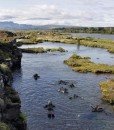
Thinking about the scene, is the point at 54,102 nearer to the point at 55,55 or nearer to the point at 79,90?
the point at 79,90

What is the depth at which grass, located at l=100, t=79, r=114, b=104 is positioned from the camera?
9143 cm

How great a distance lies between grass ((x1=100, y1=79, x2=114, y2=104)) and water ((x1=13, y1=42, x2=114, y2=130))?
166 cm

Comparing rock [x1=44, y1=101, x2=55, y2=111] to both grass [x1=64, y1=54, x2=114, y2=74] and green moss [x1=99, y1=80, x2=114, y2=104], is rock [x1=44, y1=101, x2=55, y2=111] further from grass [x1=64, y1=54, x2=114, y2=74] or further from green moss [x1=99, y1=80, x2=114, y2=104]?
grass [x1=64, y1=54, x2=114, y2=74]

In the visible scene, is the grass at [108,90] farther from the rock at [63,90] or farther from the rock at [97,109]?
the rock at [63,90]

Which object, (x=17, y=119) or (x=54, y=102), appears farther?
(x=54, y=102)

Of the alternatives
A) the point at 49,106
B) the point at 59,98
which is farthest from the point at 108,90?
the point at 49,106

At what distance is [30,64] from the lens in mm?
148875

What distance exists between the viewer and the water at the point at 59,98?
7369 centimetres

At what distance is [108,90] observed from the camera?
328 ft

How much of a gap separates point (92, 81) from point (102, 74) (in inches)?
625

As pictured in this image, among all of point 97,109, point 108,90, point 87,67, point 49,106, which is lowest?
point 97,109

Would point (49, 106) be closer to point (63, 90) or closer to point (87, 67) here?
point (63, 90)

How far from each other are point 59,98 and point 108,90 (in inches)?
637

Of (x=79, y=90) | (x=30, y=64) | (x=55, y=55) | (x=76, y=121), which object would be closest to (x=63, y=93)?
(x=79, y=90)
